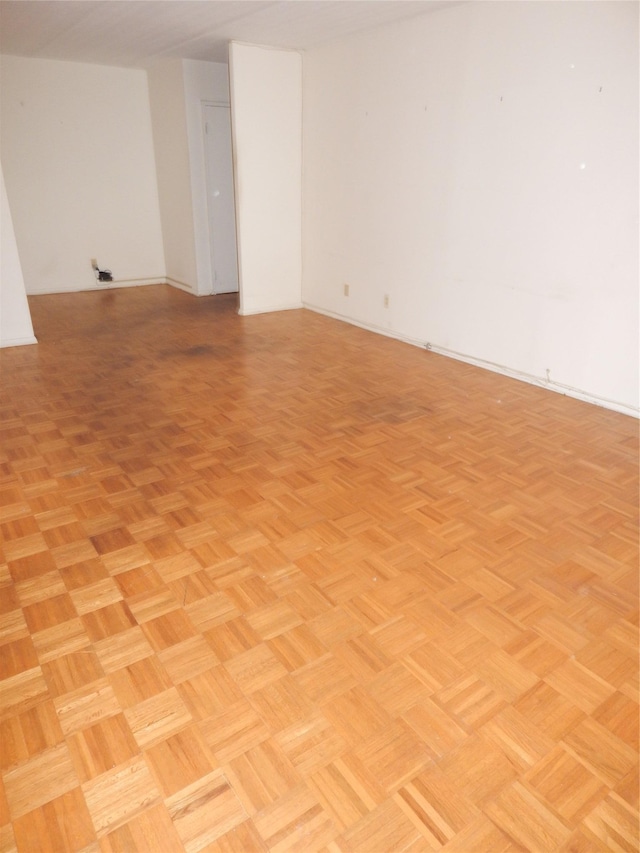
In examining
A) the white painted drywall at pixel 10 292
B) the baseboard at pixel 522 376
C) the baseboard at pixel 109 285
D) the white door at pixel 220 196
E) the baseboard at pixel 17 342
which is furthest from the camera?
the baseboard at pixel 109 285

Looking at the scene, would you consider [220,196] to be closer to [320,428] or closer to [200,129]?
[200,129]

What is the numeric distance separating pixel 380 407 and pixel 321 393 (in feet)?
1.36

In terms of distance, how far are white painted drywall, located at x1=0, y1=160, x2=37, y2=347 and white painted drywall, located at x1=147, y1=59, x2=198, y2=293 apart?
2.19 metres

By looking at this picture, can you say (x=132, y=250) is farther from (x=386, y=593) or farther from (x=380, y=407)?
(x=386, y=593)

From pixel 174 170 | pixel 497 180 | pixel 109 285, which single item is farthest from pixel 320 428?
pixel 109 285

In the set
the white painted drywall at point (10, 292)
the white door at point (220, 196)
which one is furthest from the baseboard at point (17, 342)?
the white door at point (220, 196)

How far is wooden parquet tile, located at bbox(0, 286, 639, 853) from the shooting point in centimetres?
124

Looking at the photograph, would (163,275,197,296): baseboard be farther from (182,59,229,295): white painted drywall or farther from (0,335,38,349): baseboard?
(0,335,38,349): baseboard

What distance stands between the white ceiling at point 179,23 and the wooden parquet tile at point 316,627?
2548 mm

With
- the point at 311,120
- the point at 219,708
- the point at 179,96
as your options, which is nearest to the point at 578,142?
the point at 311,120

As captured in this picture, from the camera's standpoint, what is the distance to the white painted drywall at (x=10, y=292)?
13.2 ft

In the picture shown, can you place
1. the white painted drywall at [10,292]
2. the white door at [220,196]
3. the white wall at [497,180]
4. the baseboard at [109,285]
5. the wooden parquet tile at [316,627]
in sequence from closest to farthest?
the wooden parquet tile at [316,627]
the white wall at [497,180]
the white painted drywall at [10,292]
the white door at [220,196]
the baseboard at [109,285]

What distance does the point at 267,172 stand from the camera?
16.9 ft

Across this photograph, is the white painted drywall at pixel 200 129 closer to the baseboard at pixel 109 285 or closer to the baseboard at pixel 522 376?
the baseboard at pixel 109 285
